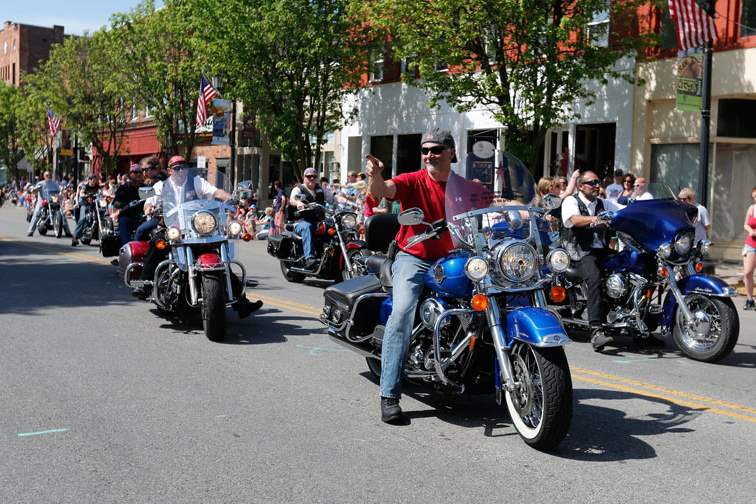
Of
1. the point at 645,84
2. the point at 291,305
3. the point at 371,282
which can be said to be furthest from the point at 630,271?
the point at 645,84

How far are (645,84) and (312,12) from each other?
10.6 meters

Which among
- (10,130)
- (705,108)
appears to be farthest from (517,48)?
(10,130)

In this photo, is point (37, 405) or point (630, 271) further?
point (630, 271)

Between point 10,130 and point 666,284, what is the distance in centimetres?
6917

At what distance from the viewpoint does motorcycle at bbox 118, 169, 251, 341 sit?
29.5ft

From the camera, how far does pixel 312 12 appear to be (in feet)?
89.4

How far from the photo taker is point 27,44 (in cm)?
8919

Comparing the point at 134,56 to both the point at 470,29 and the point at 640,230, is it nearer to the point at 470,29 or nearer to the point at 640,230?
the point at 470,29

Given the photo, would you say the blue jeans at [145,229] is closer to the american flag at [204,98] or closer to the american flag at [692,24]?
the american flag at [692,24]

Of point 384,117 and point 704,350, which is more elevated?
point 384,117

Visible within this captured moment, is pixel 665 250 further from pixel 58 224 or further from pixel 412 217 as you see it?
pixel 58 224

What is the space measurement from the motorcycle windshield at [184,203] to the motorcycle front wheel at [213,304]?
0.63m

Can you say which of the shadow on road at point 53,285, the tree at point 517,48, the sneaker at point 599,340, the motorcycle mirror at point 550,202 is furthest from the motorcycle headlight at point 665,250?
the tree at point 517,48

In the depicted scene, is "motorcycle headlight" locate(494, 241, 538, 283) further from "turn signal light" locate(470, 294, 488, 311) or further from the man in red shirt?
the man in red shirt
